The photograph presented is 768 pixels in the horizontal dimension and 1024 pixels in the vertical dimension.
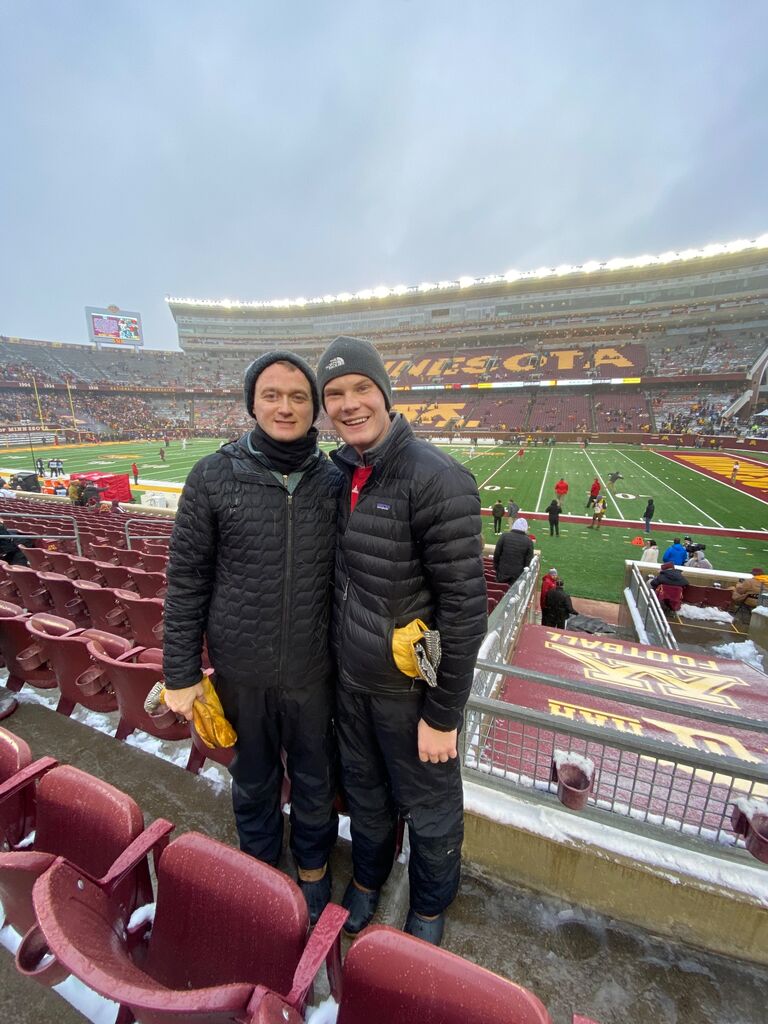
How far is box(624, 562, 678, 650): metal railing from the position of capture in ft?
21.2

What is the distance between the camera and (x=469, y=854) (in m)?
1.94

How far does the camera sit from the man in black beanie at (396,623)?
1.46m

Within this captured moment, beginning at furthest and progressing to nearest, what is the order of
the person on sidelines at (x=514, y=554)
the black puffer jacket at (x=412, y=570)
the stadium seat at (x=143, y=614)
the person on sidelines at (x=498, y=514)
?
the person on sidelines at (x=498, y=514) → the person on sidelines at (x=514, y=554) → the stadium seat at (x=143, y=614) → the black puffer jacket at (x=412, y=570)

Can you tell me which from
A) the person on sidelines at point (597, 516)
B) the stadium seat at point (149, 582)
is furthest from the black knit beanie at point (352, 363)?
the person on sidelines at point (597, 516)

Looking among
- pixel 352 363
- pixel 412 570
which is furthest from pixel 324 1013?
pixel 352 363

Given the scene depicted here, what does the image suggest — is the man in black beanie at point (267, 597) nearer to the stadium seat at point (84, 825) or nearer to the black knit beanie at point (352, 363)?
the black knit beanie at point (352, 363)

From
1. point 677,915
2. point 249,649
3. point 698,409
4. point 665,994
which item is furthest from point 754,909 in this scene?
point 698,409

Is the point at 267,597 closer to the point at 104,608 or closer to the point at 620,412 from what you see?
the point at 104,608

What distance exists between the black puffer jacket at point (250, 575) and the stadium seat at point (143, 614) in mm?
1719

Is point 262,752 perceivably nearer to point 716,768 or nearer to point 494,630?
point 716,768

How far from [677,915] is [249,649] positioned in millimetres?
1921

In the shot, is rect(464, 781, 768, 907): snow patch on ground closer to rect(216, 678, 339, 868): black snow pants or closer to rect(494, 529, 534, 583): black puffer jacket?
rect(216, 678, 339, 868): black snow pants

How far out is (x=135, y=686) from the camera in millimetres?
2223

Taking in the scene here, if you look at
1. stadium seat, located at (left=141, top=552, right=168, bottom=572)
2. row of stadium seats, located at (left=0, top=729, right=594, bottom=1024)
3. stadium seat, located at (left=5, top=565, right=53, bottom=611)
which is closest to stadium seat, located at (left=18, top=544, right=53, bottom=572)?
stadium seat, located at (left=141, top=552, right=168, bottom=572)
